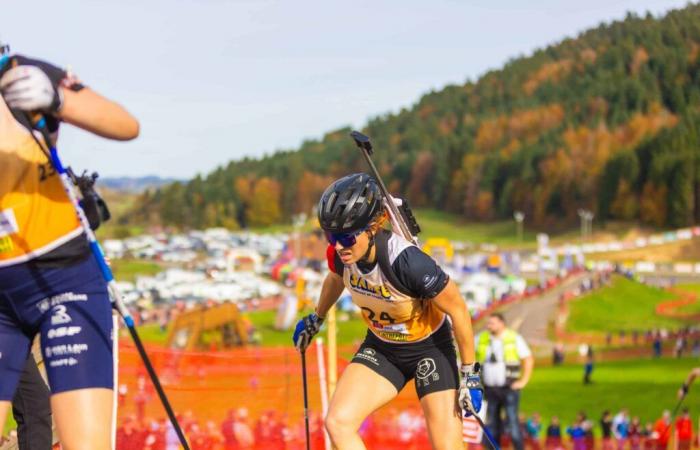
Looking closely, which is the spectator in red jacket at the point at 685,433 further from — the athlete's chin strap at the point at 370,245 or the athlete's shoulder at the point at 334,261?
the athlete's chin strap at the point at 370,245

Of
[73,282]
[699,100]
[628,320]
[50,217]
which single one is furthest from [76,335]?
[699,100]

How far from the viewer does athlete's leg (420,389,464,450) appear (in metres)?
6.05

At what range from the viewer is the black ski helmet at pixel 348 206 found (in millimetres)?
5766

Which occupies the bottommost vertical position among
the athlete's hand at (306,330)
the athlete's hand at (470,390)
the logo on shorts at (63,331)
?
the athlete's hand at (470,390)

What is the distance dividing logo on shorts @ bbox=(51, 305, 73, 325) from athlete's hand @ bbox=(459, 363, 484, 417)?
300 cm

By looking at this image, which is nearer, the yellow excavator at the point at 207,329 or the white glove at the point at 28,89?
the white glove at the point at 28,89

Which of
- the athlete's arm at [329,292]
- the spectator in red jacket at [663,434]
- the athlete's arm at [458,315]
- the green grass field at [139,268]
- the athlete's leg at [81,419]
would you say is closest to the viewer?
the athlete's leg at [81,419]

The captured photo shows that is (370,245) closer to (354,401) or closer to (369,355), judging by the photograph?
(369,355)

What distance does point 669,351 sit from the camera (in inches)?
1823

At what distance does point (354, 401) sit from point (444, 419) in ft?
2.08

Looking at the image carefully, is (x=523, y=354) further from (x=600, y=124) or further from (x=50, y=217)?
(x=600, y=124)

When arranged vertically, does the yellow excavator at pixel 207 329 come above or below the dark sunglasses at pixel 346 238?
below

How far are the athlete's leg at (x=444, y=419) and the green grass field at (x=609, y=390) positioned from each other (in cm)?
1674

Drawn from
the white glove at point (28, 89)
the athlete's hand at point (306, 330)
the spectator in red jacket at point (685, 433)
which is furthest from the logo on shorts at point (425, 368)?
the spectator in red jacket at point (685, 433)
